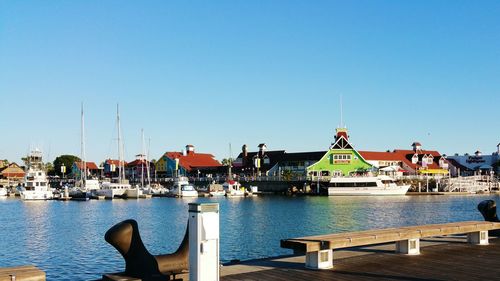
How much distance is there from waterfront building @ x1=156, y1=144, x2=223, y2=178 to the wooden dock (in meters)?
114

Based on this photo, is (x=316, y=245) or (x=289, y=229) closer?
(x=316, y=245)

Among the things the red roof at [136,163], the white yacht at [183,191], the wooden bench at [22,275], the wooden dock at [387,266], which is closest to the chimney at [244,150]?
the red roof at [136,163]

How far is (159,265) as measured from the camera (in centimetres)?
1093

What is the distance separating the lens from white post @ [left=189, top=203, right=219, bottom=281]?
9.48 m

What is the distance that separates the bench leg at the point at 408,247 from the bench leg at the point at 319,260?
112 inches

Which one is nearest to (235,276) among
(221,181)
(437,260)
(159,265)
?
(159,265)

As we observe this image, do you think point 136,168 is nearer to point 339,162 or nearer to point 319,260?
point 339,162

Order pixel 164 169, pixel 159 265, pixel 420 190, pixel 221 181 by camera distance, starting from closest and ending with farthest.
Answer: pixel 159 265
pixel 420 190
pixel 221 181
pixel 164 169

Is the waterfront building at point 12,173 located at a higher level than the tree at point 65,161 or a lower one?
lower

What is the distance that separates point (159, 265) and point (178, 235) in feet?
91.4

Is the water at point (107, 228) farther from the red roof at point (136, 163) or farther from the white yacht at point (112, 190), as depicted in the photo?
the red roof at point (136, 163)

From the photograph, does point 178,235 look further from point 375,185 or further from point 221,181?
point 221,181

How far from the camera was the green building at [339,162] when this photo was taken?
10713 cm

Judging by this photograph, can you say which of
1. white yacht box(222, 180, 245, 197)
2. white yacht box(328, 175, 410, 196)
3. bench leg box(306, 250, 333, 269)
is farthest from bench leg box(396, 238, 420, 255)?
white yacht box(222, 180, 245, 197)
